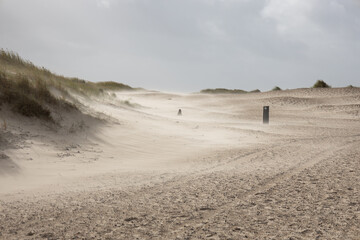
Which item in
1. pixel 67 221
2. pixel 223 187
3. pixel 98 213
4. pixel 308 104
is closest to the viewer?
pixel 67 221

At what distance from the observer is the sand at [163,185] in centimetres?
271

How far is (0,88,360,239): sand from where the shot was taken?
8.91 feet

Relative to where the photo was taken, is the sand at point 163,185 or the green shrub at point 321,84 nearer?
the sand at point 163,185

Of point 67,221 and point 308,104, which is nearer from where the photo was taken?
point 67,221

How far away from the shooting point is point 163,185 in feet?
13.3

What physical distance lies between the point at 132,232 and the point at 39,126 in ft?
16.0

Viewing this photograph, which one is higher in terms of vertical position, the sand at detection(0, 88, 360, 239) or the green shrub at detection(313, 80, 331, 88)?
the green shrub at detection(313, 80, 331, 88)

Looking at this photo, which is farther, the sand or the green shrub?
the green shrub

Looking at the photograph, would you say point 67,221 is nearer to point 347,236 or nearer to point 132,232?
point 132,232

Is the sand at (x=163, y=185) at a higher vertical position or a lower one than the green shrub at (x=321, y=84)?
Answer: lower

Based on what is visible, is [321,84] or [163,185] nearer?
[163,185]

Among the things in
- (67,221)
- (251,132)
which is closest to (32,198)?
(67,221)

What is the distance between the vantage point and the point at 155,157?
6605 millimetres

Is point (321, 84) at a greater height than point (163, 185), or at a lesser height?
greater
